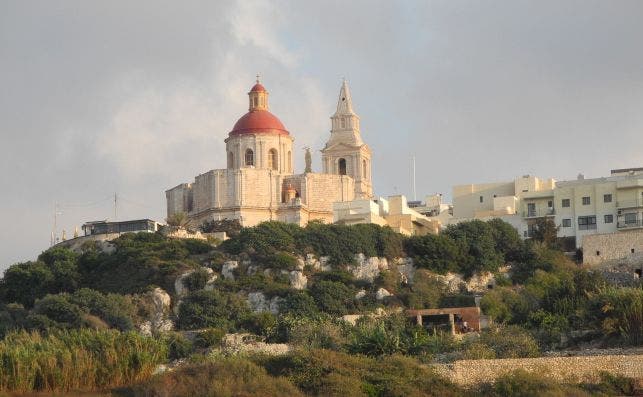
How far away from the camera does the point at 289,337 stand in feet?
204

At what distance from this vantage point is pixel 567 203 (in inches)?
2995

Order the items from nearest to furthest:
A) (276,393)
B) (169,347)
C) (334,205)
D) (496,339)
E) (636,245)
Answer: (276,393)
(496,339)
(169,347)
(636,245)
(334,205)

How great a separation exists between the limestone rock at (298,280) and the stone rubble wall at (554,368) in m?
21.7

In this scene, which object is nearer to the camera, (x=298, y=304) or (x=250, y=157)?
(x=298, y=304)

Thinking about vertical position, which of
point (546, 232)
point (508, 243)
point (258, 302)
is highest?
point (546, 232)

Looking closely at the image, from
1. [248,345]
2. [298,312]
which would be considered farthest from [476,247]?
[248,345]

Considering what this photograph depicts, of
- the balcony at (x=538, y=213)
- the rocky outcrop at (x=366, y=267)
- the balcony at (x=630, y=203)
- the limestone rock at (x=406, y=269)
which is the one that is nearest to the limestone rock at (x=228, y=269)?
the rocky outcrop at (x=366, y=267)

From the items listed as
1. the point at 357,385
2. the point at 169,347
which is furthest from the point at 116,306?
the point at 357,385

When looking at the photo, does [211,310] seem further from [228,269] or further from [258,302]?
[228,269]

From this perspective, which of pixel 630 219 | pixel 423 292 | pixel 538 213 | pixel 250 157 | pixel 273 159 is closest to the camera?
pixel 423 292

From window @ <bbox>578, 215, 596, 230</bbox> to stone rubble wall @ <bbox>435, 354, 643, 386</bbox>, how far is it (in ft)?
88.4

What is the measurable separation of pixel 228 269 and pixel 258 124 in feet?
43.2

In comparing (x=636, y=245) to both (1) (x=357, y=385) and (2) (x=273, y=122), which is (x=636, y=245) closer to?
(2) (x=273, y=122)

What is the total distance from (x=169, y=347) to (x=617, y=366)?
18408mm
